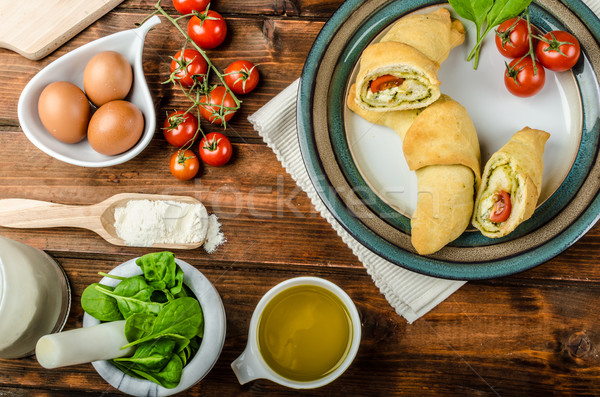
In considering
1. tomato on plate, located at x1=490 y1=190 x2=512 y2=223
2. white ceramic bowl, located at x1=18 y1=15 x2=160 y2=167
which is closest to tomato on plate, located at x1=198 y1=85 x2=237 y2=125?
white ceramic bowl, located at x1=18 y1=15 x2=160 y2=167

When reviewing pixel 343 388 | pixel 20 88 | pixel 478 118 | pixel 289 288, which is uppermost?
pixel 478 118

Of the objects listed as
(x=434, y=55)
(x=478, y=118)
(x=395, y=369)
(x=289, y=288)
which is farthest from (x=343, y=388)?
(x=434, y=55)

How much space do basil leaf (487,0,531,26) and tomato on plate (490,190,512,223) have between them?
1.34ft

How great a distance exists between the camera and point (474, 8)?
3.60ft

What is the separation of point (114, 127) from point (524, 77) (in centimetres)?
106

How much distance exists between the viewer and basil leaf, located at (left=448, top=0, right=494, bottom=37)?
1.08 metres

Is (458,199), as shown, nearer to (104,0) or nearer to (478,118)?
(478,118)

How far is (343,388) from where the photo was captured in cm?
129

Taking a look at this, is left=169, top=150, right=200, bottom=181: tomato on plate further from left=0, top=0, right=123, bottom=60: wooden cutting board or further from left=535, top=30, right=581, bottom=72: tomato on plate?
left=535, top=30, right=581, bottom=72: tomato on plate

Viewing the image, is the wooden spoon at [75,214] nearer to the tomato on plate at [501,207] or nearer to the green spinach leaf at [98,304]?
the green spinach leaf at [98,304]

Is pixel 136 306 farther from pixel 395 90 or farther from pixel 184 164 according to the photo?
pixel 395 90

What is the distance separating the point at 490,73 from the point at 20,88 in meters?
1.35

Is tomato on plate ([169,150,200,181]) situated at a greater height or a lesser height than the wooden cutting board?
Result: lesser

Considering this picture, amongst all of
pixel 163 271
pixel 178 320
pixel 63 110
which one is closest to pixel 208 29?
pixel 63 110
